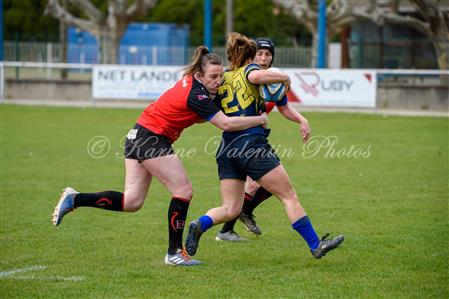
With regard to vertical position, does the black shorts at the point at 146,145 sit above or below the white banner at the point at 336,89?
above

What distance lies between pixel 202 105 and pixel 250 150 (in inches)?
21.4

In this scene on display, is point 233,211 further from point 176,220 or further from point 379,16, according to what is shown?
point 379,16

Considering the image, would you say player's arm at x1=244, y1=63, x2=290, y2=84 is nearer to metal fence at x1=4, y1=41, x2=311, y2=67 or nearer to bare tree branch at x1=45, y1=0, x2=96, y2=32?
metal fence at x1=4, y1=41, x2=311, y2=67

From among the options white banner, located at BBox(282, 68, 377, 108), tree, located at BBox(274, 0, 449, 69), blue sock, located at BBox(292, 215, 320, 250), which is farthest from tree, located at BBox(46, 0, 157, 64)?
blue sock, located at BBox(292, 215, 320, 250)

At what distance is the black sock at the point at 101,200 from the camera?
23.3ft

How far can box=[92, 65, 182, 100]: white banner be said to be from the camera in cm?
2498

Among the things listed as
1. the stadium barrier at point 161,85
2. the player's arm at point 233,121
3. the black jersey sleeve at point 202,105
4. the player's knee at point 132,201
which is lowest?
the stadium barrier at point 161,85

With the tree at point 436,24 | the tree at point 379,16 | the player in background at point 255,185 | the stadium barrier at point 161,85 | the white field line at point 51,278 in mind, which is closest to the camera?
the white field line at point 51,278

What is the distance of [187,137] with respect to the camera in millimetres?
17875

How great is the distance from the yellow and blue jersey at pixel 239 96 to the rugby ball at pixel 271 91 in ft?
0.17

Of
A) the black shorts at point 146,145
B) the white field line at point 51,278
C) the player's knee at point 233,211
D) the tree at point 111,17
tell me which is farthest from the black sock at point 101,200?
the tree at point 111,17

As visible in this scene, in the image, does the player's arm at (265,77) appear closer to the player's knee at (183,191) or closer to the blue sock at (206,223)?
the player's knee at (183,191)

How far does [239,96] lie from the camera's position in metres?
7.00

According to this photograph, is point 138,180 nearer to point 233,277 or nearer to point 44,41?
point 233,277
